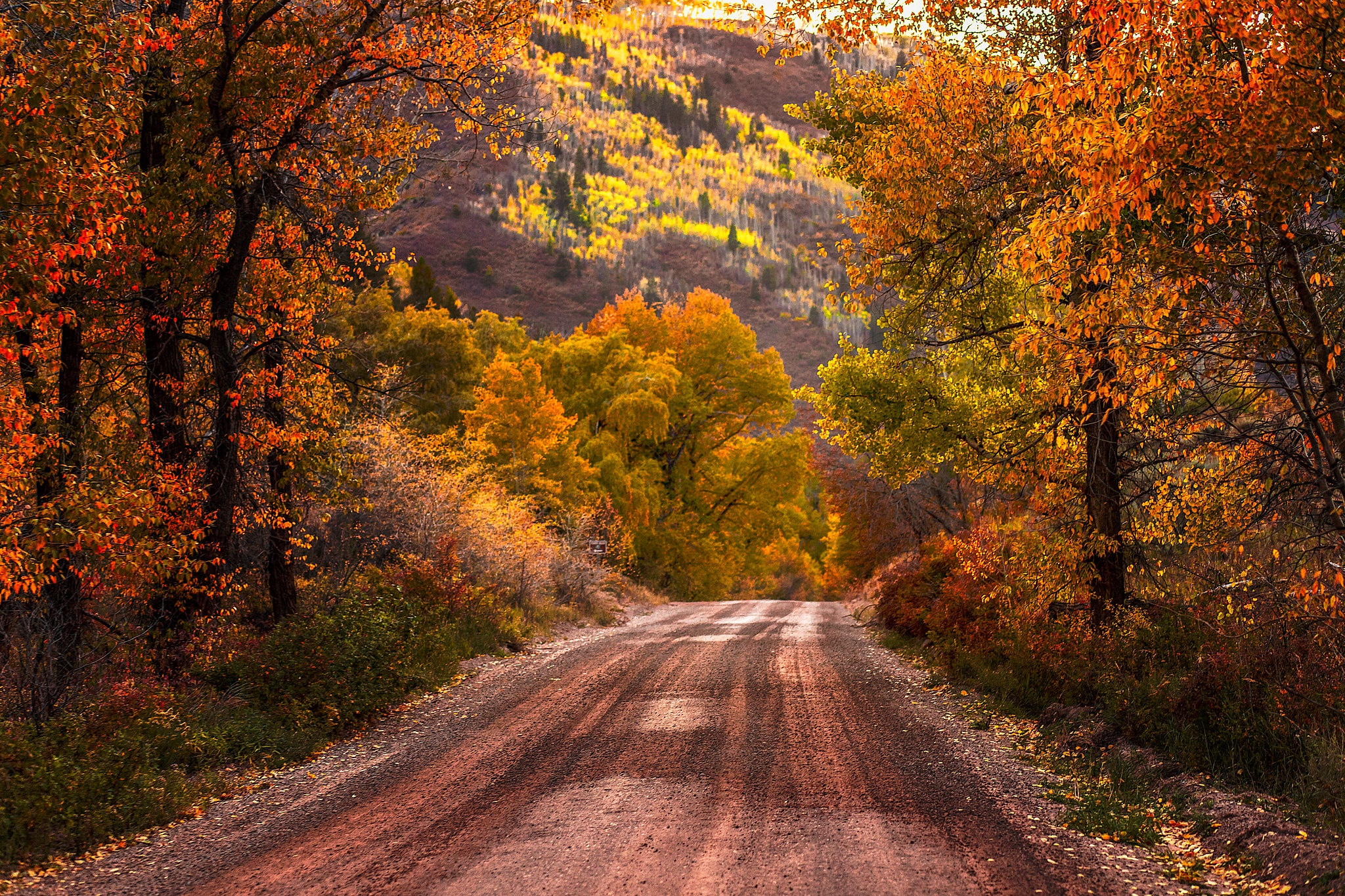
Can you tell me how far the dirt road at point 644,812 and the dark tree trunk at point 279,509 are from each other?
126 inches

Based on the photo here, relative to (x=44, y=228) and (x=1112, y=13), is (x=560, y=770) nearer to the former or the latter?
(x=44, y=228)

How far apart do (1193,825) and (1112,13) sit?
18.3 feet

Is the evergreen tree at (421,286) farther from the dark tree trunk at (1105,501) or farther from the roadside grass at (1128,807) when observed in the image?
the roadside grass at (1128,807)

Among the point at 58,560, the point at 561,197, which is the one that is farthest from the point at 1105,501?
the point at 561,197

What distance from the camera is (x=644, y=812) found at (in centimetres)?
672

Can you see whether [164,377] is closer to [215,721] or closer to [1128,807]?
[215,721]

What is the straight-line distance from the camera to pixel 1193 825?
20.9ft

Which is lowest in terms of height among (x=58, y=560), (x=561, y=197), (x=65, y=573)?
(x=65, y=573)

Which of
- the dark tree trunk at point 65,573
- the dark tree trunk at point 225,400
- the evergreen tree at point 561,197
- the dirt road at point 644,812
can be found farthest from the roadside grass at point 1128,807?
the evergreen tree at point 561,197

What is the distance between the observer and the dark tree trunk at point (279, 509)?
11.8 meters

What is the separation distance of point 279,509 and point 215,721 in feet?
10.8

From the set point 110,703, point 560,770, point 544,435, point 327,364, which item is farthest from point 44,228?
point 544,435

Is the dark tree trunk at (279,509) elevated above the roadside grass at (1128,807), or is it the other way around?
the dark tree trunk at (279,509)

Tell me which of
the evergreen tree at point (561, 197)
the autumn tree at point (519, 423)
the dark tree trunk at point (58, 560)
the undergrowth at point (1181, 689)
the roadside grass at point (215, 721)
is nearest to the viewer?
the roadside grass at point (215, 721)
